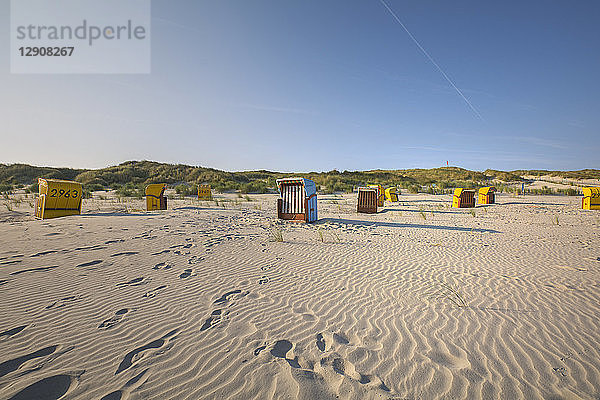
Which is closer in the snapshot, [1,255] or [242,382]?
[242,382]

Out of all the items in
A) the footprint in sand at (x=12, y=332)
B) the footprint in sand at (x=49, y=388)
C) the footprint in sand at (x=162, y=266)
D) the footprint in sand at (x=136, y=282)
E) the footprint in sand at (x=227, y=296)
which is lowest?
the footprint in sand at (x=49, y=388)

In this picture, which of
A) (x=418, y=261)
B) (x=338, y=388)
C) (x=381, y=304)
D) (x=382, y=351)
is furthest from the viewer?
(x=418, y=261)

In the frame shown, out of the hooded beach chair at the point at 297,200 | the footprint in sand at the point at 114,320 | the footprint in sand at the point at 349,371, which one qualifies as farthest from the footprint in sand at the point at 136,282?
the hooded beach chair at the point at 297,200

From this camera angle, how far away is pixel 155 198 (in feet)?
41.4

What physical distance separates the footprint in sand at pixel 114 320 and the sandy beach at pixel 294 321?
0.8 inches

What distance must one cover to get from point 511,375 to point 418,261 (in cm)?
323

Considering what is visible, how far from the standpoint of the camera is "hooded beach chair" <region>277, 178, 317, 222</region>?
999 cm

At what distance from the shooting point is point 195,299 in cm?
357

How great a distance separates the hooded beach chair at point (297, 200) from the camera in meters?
9.99

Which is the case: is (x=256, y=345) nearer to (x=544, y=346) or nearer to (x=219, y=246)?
(x=544, y=346)

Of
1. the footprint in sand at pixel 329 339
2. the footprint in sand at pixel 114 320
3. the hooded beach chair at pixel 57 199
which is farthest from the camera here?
the hooded beach chair at pixel 57 199

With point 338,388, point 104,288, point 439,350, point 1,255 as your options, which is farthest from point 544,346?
point 1,255

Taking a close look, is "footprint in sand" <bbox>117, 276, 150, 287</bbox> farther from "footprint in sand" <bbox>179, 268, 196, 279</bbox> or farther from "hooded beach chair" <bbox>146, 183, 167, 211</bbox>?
"hooded beach chair" <bbox>146, 183, 167, 211</bbox>

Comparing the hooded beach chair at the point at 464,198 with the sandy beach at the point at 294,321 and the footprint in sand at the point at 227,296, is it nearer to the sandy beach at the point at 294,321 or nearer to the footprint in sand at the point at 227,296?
the sandy beach at the point at 294,321
